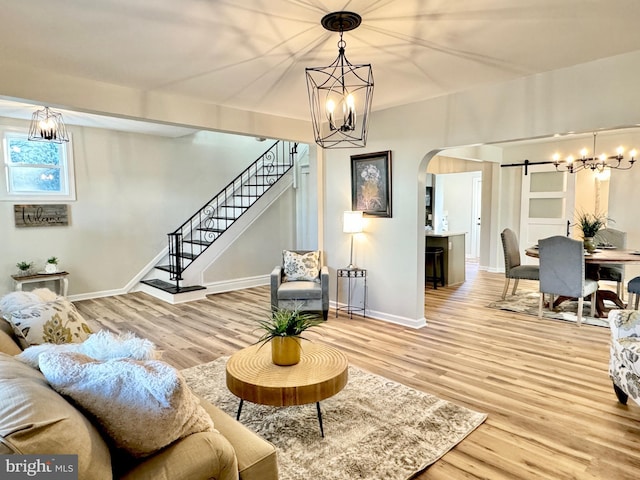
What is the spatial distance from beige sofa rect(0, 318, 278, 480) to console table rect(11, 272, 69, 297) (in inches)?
190

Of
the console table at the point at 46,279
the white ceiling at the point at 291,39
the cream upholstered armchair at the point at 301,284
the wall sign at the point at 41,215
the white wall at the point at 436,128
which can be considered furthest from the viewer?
the wall sign at the point at 41,215

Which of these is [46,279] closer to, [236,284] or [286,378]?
[236,284]

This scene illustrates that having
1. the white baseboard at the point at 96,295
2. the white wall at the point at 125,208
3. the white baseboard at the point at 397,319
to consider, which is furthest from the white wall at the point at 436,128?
the white baseboard at the point at 96,295

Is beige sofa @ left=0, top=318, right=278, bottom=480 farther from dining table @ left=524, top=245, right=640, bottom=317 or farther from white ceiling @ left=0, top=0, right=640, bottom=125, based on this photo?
dining table @ left=524, top=245, right=640, bottom=317

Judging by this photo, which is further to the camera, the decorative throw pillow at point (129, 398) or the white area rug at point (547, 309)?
the white area rug at point (547, 309)

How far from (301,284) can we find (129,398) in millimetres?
3699

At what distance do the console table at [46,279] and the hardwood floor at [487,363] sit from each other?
422 mm

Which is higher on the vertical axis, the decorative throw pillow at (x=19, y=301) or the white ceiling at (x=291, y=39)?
the white ceiling at (x=291, y=39)

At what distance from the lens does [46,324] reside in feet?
7.32

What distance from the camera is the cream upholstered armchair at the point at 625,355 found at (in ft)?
7.99

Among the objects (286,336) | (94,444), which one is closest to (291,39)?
(286,336)

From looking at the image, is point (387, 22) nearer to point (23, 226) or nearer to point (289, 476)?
point (289, 476)

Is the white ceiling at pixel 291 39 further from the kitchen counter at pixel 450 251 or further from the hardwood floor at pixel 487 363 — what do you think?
the kitchen counter at pixel 450 251

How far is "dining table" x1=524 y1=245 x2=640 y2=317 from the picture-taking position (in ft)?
14.9
